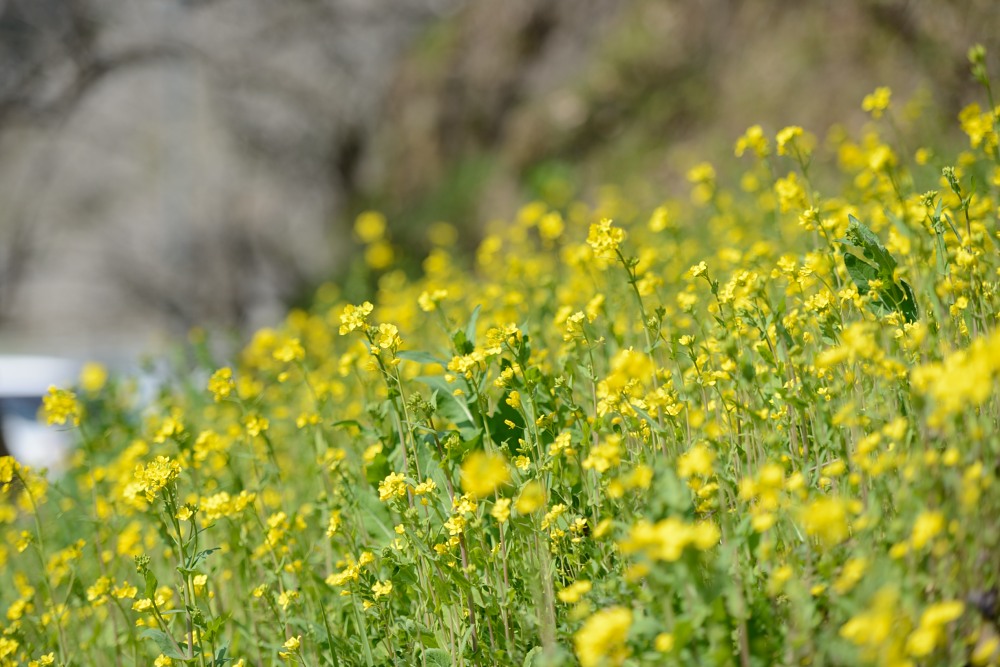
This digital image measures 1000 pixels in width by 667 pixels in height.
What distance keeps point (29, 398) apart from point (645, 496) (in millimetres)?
7619

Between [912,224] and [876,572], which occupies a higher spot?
[912,224]

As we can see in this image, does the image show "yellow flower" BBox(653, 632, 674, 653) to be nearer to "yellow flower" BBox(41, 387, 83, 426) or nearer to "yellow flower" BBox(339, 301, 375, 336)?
"yellow flower" BBox(339, 301, 375, 336)

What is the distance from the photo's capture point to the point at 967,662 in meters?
1.65

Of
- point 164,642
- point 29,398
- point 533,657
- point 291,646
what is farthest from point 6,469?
point 29,398

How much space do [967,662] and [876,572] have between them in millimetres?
358

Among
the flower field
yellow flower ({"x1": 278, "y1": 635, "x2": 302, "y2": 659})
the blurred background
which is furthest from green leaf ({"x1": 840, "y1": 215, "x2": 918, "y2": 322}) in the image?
the blurred background

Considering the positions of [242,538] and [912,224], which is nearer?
[912,224]

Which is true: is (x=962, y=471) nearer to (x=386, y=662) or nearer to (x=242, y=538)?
(x=386, y=662)

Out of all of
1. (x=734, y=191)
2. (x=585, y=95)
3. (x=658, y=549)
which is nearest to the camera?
(x=658, y=549)

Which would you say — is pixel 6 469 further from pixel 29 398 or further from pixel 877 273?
pixel 29 398

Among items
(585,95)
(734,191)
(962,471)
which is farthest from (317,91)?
(962,471)

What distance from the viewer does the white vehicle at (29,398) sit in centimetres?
748

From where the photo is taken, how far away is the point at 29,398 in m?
7.92

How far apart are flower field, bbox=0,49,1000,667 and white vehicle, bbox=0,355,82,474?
4295 millimetres
